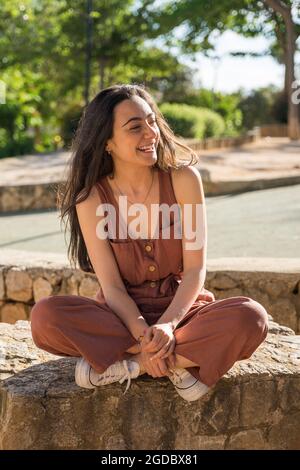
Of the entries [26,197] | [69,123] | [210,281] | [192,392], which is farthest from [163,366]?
[69,123]

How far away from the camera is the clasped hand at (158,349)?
2.65 meters

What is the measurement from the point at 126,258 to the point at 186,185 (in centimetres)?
36

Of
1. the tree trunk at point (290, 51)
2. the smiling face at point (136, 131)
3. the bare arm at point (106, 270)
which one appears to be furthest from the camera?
the tree trunk at point (290, 51)

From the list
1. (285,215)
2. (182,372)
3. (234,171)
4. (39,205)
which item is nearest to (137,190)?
(182,372)

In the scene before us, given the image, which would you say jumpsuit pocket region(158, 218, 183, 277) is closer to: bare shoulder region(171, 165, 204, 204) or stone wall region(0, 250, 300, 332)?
bare shoulder region(171, 165, 204, 204)

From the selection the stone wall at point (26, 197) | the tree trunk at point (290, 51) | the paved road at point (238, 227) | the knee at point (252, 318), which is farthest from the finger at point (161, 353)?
the tree trunk at point (290, 51)

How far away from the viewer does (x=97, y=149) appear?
10.0 feet

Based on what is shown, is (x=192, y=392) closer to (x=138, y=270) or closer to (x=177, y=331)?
(x=177, y=331)

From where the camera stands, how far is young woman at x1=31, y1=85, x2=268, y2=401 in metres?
2.67

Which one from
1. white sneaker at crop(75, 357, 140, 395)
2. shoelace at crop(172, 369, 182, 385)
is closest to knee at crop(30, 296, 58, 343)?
white sneaker at crop(75, 357, 140, 395)

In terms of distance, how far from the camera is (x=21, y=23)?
81.6 ft

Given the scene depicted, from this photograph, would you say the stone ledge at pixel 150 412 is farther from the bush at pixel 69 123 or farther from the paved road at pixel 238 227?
the bush at pixel 69 123

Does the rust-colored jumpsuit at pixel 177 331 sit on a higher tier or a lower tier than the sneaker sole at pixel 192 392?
higher

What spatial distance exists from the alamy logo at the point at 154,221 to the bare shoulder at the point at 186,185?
0.03 metres
